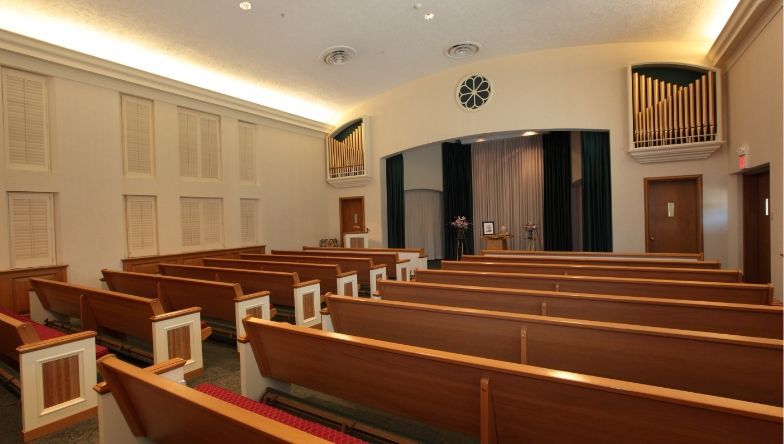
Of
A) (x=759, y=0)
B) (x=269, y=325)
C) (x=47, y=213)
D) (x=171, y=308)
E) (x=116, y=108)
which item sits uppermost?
(x=759, y=0)

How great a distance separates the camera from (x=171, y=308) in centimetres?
383

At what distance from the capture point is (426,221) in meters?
10.7

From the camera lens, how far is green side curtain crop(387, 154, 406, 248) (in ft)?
28.2

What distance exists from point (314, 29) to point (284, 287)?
12.5ft

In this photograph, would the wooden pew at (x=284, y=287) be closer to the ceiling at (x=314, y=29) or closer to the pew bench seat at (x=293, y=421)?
the pew bench seat at (x=293, y=421)

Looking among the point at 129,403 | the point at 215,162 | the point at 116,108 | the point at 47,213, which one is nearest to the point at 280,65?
the point at 215,162

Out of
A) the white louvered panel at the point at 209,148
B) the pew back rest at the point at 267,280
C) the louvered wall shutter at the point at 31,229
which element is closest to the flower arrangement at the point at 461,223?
the white louvered panel at the point at 209,148

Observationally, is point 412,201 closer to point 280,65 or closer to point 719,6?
point 280,65

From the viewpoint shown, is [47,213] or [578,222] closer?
[47,213]

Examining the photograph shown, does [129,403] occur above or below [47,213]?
below

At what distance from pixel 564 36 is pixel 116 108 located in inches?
270

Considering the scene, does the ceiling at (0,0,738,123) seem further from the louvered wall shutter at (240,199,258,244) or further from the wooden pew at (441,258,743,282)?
Answer: the wooden pew at (441,258,743,282)

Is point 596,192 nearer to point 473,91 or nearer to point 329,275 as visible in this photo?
point 473,91

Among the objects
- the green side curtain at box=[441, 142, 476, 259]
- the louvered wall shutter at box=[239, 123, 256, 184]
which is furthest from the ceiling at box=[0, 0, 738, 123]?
the green side curtain at box=[441, 142, 476, 259]
